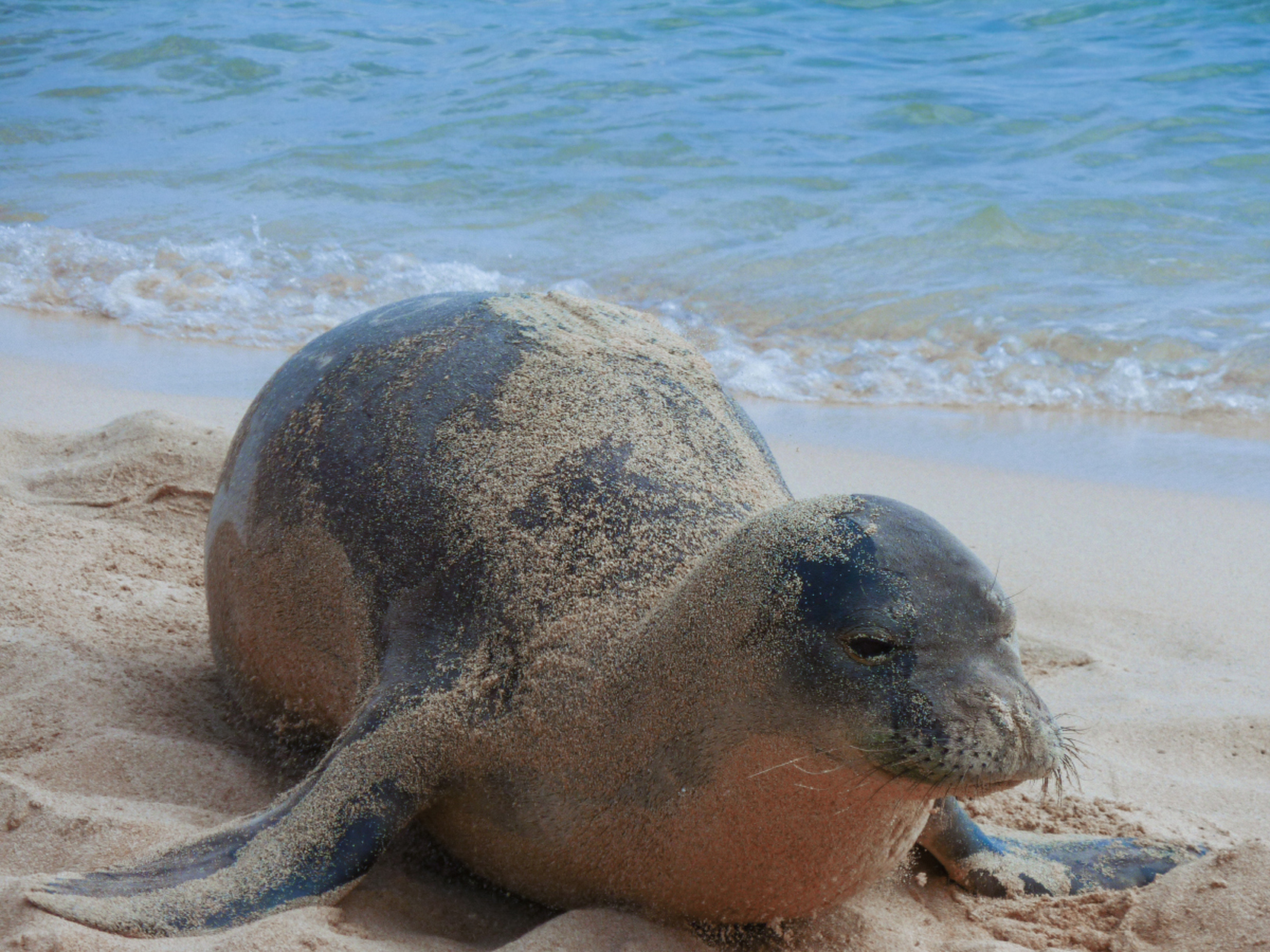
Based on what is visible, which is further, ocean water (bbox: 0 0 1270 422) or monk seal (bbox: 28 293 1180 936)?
ocean water (bbox: 0 0 1270 422)

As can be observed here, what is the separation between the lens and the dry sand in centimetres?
234

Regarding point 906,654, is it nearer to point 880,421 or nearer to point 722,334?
point 880,421

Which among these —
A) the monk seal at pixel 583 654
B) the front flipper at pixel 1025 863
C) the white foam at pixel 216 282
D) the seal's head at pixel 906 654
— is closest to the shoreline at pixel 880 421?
the white foam at pixel 216 282

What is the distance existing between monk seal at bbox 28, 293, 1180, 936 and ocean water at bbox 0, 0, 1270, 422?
14.2 feet

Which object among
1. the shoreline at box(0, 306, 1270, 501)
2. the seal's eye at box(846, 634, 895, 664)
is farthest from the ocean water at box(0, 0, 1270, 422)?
the seal's eye at box(846, 634, 895, 664)

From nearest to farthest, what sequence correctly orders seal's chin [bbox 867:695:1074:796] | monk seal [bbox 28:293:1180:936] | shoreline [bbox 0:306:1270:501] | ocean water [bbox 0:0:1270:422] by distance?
seal's chin [bbox 867:695:1074:796] < monk seal [bbox 28:293:1180:936] < shoreline [bbox 0:306:1270:501] < ocean water [bbox 0:0:1270:422]

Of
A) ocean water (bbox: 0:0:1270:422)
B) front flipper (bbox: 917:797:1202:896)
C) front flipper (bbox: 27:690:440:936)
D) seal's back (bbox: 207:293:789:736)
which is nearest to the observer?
front flipper (bbox: 27:690:440:936)

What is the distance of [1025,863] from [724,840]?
3.03 feet

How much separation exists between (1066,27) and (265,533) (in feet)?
57.3

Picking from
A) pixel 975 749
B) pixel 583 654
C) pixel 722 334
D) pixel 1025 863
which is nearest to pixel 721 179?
pixel 722 334

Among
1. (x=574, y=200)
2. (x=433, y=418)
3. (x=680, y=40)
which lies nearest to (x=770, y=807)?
(x=433, y=418)

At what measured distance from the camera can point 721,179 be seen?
39.0ft

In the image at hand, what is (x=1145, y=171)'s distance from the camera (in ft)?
37.7

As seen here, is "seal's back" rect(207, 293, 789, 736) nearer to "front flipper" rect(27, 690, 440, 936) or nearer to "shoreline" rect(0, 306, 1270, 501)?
"front flipper" rect(27, 690, 440, 936)
